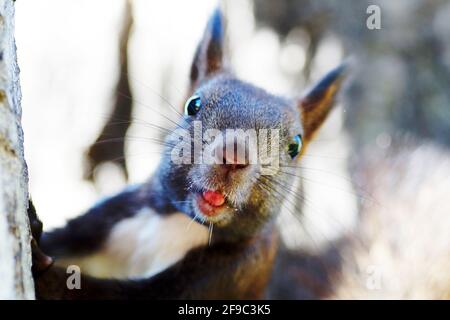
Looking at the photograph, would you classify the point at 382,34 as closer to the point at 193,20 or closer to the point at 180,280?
the point at 193,20

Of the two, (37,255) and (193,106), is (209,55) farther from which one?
(37,255)

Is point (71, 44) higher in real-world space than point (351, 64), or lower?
higher

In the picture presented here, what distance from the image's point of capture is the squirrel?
2.08 meters

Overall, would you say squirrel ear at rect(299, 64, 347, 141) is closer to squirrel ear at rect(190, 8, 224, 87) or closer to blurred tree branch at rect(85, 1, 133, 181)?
squirrel ear at rect(190, 8, 224, 87)

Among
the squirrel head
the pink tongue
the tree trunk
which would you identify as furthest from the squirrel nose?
the tree trunk

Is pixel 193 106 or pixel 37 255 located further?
Answer: pixel 193 106

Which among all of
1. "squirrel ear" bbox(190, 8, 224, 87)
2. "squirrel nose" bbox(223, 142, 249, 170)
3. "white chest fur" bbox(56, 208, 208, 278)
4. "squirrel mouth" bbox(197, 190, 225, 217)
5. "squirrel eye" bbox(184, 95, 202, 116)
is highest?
"squirrel ear" bbox(190, 8, 224, 87)

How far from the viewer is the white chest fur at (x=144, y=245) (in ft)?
8.04

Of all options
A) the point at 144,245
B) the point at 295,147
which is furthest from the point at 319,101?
the point at 144,245

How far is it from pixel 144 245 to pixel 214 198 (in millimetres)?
702

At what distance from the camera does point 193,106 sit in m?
2.30
